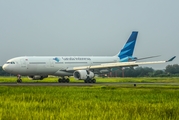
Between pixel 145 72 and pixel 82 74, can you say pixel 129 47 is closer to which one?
pixel 82 74

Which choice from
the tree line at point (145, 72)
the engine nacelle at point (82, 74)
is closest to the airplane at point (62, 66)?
the engine nacelle at point (82, 74)

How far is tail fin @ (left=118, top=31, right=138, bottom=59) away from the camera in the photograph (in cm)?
6588

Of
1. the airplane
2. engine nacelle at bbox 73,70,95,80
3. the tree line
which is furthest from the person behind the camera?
the tree line

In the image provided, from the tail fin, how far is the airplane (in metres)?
2.42

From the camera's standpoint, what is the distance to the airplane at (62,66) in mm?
51938

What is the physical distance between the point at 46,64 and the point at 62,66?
3.19 metres

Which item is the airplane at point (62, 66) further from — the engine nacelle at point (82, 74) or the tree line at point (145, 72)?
the tree line at point (145, 72)

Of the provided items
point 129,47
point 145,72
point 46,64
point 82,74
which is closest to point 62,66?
point 46,64

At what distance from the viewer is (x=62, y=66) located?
56438mm

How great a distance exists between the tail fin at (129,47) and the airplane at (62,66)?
95.4 inches

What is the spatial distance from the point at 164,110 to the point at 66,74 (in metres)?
42.6

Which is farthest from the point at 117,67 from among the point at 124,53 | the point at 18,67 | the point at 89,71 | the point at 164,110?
the point at 164,110

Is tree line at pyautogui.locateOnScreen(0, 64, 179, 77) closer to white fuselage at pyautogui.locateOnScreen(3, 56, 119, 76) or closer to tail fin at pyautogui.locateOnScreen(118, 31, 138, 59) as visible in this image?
tail fin at pyautogui.locateOnScreen(118, 31, 138, 59)

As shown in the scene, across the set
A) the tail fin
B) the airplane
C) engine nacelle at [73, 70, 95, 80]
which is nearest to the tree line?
the tail fin
